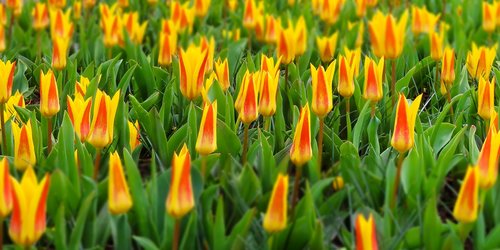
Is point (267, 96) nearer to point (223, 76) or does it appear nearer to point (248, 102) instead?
point (248, 102)

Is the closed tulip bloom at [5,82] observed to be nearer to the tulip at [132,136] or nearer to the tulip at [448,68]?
the tulip at [132,136]

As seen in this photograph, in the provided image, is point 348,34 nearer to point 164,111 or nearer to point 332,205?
point 164,111

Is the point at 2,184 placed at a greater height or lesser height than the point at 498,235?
greater

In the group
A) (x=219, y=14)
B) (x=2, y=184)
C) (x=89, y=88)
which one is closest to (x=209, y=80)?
(x=89, y=88)

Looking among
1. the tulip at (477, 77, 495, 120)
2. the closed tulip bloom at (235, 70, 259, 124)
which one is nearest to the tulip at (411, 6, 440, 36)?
the tulip at (477, 77, 495, 120)

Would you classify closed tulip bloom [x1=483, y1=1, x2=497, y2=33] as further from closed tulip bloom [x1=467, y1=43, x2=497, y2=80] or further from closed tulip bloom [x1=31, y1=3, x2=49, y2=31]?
closed tulip bloom [x1=31, y1=3, x2=49, y2=31]
